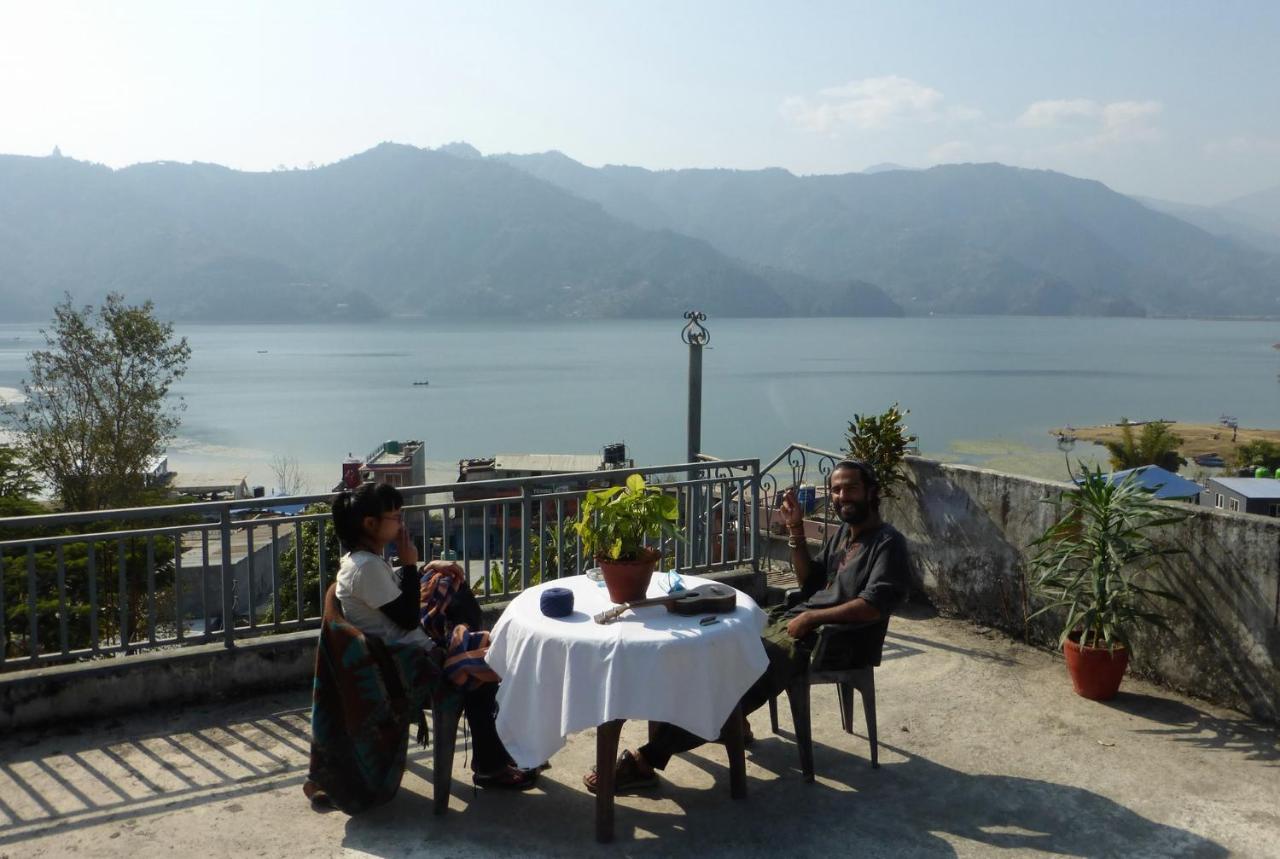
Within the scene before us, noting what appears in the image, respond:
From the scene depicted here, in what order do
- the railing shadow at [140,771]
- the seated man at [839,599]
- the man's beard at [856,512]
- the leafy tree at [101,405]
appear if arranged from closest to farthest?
1. the railing shadow at [140,771]
2. the seated man at [839,599]
3. the man's beard at [856,512]
4. the leafy tree at [101,405]

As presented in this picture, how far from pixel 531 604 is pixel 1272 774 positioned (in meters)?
3.29

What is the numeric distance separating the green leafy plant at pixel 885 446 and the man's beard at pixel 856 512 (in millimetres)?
2777

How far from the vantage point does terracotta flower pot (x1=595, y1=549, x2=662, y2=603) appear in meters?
3.54

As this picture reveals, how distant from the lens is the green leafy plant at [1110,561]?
477 cm

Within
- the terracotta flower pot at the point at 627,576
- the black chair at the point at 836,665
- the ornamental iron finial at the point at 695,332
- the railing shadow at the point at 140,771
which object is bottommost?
the railing shadow at the point at 140,771

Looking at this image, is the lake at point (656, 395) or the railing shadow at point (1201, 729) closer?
the railing shadow at point (1201, 729)

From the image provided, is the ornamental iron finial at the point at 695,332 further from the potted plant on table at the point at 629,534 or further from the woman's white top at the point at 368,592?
the woman's white top at the point at 368,592

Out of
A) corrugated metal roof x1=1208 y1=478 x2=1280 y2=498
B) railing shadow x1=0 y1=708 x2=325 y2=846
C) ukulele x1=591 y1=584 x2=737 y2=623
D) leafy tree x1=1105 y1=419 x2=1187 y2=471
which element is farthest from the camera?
leafy tree x1=1105 y1=419 x2=1187 y2=471

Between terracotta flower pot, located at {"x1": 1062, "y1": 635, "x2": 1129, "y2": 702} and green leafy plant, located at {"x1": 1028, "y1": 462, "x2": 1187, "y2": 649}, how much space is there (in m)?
0.06

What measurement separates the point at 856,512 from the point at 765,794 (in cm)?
124

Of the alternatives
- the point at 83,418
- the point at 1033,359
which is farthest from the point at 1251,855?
the point at 1033,359

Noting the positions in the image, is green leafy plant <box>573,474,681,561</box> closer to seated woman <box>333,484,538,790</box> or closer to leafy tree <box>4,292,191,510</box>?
seated woman <box>333,484,538,790</box>

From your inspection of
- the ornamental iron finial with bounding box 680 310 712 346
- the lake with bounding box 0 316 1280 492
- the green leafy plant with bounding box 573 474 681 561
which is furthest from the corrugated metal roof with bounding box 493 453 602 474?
the green leafy plant with bounding box 573 474 681 561

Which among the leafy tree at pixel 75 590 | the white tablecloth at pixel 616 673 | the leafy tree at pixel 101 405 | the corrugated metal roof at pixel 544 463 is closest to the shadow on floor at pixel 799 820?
the white tablecloth at pixel 616 673
